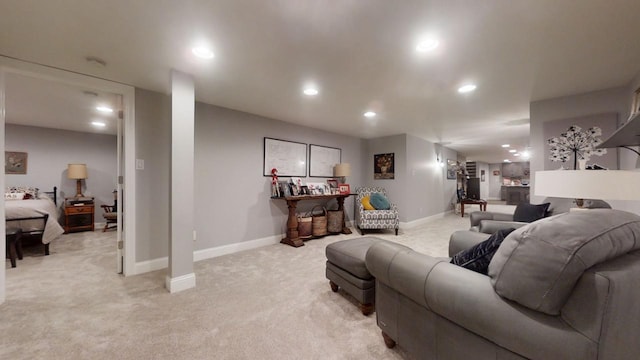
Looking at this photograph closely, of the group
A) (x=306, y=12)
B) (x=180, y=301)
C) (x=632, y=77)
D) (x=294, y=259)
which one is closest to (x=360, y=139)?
(x=294, y=259)

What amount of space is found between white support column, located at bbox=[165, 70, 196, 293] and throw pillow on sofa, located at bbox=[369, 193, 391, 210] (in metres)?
3.54

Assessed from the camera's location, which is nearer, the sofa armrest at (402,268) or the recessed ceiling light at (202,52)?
the sofa armrest at (402,268)

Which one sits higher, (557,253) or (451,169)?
Answer: (451,169)

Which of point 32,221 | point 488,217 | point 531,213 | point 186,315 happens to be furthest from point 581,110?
point 32,221

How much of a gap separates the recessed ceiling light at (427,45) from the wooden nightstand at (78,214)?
6.67 m

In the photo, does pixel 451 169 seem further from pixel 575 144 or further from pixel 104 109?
pixel 104 109

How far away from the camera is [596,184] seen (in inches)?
62.1

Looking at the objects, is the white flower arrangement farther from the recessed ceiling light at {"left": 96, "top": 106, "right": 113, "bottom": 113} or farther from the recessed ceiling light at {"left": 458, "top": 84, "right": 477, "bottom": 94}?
the recessed ceiling light at {"left": 96, "top": 106, "right": 113, "bottom": 113}

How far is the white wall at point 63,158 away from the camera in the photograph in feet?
15.7

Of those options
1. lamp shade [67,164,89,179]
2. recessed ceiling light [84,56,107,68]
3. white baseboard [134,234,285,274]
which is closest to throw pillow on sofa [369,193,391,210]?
white baseboard [134,234,285,274]

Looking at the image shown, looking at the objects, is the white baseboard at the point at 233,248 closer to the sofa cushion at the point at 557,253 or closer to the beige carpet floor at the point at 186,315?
the beige carpet floor at the point at 186,315

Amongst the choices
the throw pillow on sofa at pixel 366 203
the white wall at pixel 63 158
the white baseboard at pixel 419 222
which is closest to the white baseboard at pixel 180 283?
the throw pillow on sofa at pixel 366 203

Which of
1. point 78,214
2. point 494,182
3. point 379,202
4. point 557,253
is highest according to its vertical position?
point 494,182

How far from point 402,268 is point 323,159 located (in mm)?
3758
